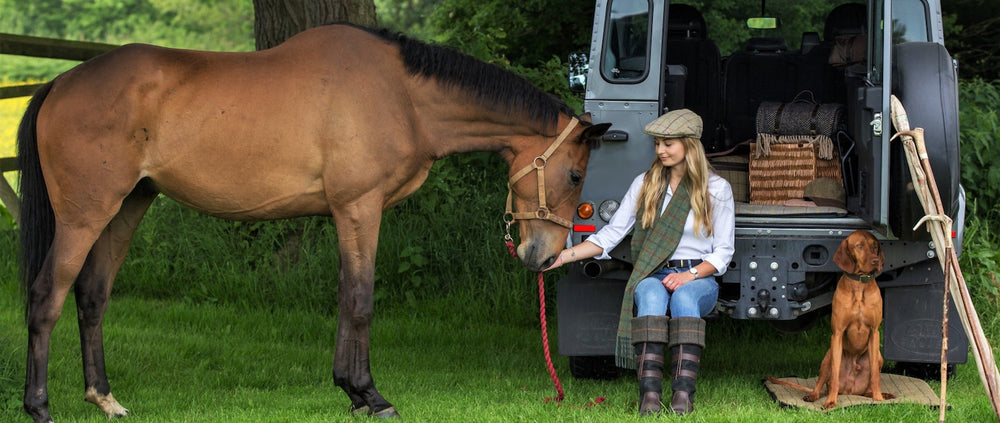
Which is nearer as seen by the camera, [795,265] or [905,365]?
[795,265]

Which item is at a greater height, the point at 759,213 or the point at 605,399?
the point at 759,213

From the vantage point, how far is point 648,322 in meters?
4.62

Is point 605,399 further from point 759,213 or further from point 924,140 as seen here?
point 924,140

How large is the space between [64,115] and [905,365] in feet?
14.2

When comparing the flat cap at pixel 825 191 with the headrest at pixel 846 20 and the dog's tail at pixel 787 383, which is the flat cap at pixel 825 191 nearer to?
the dog's tail at pixel 787 383

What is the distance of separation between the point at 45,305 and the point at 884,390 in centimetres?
382

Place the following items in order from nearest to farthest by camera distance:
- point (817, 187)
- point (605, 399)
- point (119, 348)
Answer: point (605, 399), point (817, 187), point (119, 348)

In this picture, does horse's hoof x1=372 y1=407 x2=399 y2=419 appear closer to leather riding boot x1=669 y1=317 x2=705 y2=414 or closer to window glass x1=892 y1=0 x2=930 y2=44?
leather riding boot x1=669 y1=317 x2=705 y2=414

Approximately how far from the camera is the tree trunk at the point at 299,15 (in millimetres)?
7773

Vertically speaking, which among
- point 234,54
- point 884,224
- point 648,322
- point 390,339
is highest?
point 234,54

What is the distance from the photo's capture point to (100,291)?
497 centimetres

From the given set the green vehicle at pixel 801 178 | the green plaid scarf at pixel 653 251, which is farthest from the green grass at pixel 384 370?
the green vehicle at pixel 801 178

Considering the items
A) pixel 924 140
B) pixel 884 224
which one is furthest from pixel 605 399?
pixel 924 140

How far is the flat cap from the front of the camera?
5273mm
